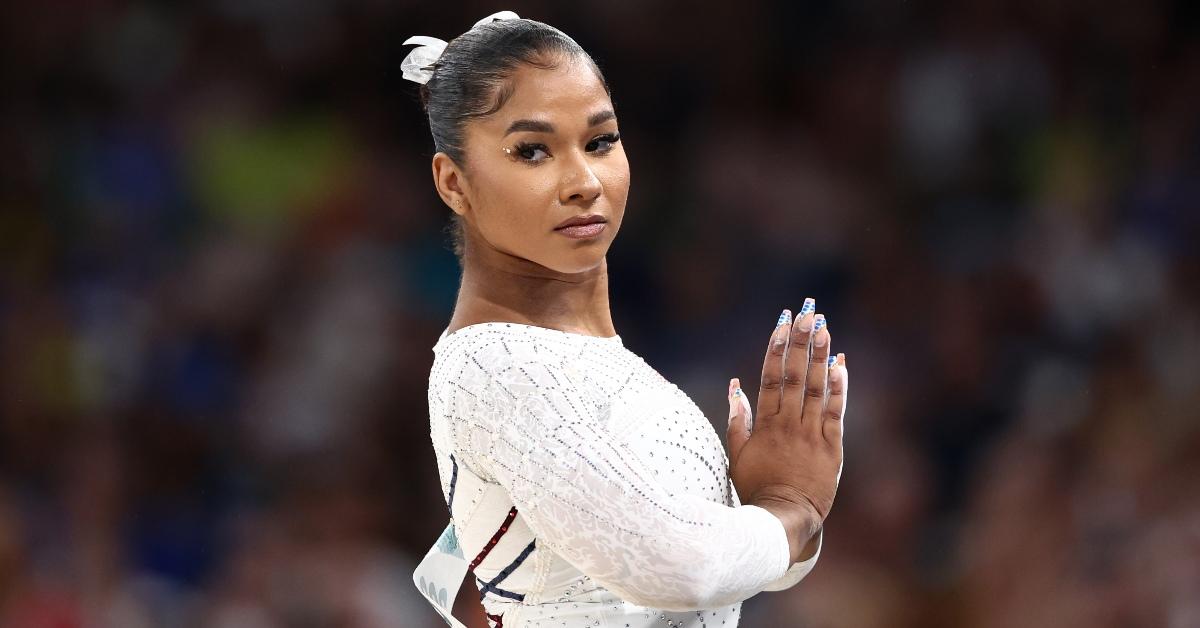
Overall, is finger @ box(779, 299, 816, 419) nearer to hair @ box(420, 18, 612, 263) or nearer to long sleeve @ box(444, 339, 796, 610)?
long sleeve @ box(444, 339, 796, 610)

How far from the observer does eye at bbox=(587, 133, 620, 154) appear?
1.69 meters

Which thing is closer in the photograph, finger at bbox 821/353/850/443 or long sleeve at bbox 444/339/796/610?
long sleeve at bbox 444/339/796/610

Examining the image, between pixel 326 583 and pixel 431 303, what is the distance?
1004mm

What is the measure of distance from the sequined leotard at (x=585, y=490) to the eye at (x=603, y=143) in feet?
0.75

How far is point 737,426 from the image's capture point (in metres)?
1.74

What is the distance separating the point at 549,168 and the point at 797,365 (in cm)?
38

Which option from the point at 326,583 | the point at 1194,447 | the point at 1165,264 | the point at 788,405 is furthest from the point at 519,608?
the point at 1165,264

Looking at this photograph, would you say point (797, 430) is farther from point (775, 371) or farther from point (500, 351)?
point (500, 351)

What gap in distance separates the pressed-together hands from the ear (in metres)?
0.42

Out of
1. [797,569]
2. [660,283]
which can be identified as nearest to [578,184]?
[797,569]

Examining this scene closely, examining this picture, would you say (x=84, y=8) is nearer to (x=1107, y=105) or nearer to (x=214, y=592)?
(x=214, y=592)

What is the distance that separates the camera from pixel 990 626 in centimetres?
349

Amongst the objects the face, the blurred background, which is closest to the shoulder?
the face

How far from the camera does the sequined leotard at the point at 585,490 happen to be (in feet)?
4.70
